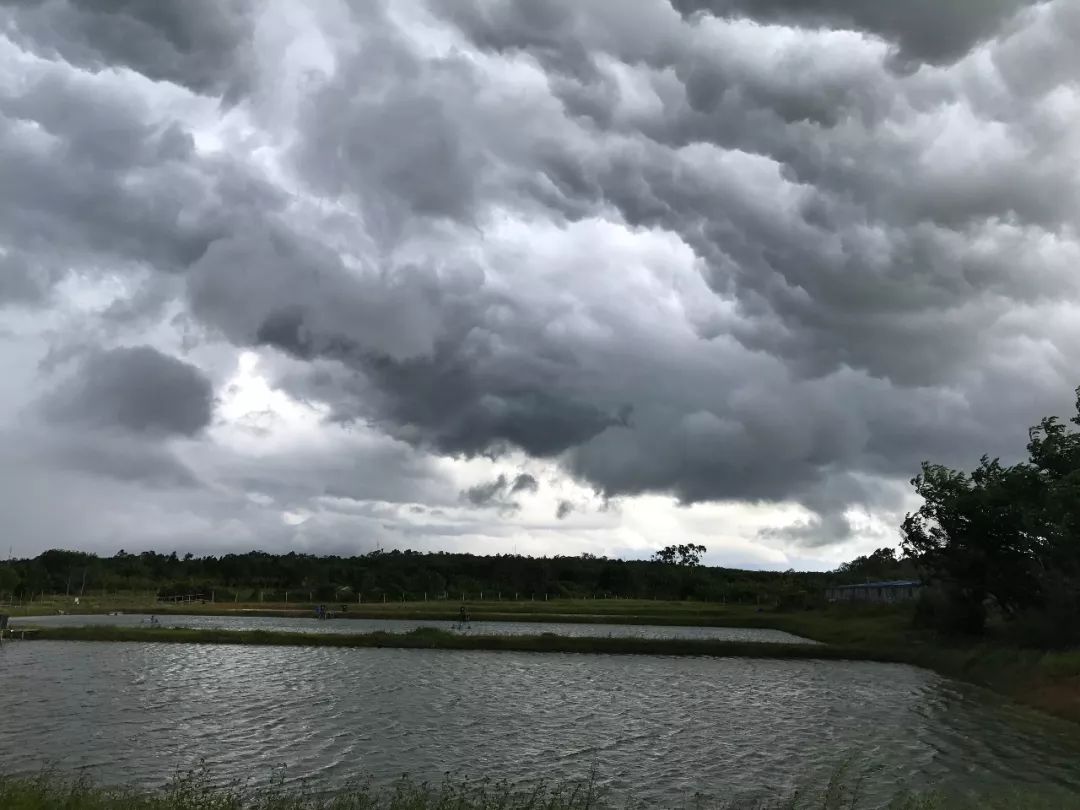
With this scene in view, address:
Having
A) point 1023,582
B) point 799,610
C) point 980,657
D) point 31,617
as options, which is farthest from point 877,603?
point 31,617

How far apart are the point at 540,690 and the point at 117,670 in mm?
26490

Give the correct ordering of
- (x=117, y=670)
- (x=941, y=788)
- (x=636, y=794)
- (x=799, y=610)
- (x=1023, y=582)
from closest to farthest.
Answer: (x=636, y=794) < (x=941, y=788) < (x=117, y=670) < (x=1023, y=582) < (x=799, y=610)

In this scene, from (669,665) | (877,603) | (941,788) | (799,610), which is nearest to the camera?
(941,788)

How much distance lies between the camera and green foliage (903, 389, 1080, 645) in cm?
5516

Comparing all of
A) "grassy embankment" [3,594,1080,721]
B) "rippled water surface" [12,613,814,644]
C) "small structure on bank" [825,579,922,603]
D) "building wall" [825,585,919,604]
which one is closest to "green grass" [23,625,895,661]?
"grassy embankment" [3,594,1080,721]

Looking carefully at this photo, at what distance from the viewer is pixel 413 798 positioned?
834 inches

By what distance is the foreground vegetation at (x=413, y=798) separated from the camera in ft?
60.4

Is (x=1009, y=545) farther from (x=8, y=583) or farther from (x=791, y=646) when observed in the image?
(x=8, y=583)

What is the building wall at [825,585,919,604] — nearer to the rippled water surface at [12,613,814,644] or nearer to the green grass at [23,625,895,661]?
the rippled water surface at [12,613,814,644]

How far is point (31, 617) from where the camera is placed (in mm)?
108000

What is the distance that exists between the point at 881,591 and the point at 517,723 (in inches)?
4836

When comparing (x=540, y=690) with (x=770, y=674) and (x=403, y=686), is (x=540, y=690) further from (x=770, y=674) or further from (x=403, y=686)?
→ (x=770, y=674)

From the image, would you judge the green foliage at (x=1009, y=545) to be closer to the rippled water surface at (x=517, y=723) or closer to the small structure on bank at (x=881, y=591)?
the rippled water surface at (x=517, y=723)

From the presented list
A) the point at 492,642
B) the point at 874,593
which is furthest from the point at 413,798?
the point at 874,593
